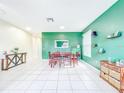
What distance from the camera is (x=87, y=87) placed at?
298 centimetres

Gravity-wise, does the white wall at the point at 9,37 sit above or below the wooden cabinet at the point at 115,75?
above

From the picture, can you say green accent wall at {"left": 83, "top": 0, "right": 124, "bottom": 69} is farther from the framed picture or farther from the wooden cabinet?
the framed picture

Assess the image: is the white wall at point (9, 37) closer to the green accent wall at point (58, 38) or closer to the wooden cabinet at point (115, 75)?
the green accent wall at point (58, 38)

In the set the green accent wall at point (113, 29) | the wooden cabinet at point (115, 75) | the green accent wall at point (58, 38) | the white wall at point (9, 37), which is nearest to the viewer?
the wooden cabinet at point (115, 75)

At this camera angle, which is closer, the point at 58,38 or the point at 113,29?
the point at 113,29

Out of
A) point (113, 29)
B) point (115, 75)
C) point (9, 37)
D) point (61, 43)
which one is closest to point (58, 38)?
point (61, 43)

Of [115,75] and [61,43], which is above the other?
[61,43]

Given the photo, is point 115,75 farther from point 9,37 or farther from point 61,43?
point 61,43

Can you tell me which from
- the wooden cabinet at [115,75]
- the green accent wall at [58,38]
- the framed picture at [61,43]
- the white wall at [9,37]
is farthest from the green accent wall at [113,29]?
the framed picture at [61,43]

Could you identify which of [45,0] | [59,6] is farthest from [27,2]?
[59,6]

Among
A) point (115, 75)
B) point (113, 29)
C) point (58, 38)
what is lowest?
point (115, 75)

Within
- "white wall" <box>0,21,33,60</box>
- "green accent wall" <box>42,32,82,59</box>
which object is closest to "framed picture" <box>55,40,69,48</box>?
"green accent wall" <box>42,32,82,59</box>

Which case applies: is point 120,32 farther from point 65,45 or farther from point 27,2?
point 65,45

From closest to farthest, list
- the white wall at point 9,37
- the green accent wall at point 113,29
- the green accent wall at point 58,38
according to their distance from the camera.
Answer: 1. the green accent wall at point 113,29
2. the white wall at point 9,37
3. the green accent wall at point 58,38
